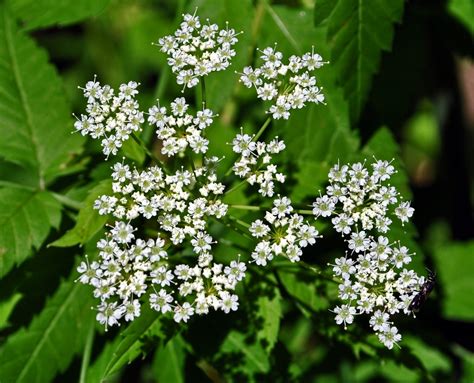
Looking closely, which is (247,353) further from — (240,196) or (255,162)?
(255,162)

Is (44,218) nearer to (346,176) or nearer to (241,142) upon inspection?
(241,142)

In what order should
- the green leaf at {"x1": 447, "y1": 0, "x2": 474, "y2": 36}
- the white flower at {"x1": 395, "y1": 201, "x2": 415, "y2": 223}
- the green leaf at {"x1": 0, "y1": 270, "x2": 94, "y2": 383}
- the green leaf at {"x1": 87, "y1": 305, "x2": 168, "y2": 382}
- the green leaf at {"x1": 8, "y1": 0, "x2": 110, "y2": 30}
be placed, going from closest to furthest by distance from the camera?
the green leaf at {"x1": 87, "y1": 305, "x2": 168, "y2": 382} < the white flower at {"x1": 395, "y1": 201, "x2": 415, "y2": 223} < the green leaf at {"x1": 0, "y1": 270, "x2": 94, "y2": 383} < the green leaf at {"x1": 8, "y1": 0, "x2": 110, "y2": 30} < the green leaf at {"x1": 447, "y1": 0, "x2": 474, "y2": 36}

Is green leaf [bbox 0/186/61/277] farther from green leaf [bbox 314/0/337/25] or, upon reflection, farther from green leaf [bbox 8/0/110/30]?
green leaf [bbox 314/0/337/25]

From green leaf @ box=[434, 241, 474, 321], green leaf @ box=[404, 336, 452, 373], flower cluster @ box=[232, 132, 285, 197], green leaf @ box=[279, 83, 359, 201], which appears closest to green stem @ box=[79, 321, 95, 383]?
flower cluster @ box=[232, 132, 285, 197]

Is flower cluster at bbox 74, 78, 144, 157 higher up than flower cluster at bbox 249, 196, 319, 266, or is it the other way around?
flower cluster at bbox 74, 78, 144, 157

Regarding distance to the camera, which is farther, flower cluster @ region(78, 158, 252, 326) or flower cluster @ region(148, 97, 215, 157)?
flower cluster @ region(148, 97, 215, 157)

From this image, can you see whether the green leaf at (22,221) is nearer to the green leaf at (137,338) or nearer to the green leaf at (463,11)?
the green leaf at (137,338)

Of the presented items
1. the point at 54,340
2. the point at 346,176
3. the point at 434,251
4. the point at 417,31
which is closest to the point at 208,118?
the point at 346,176
